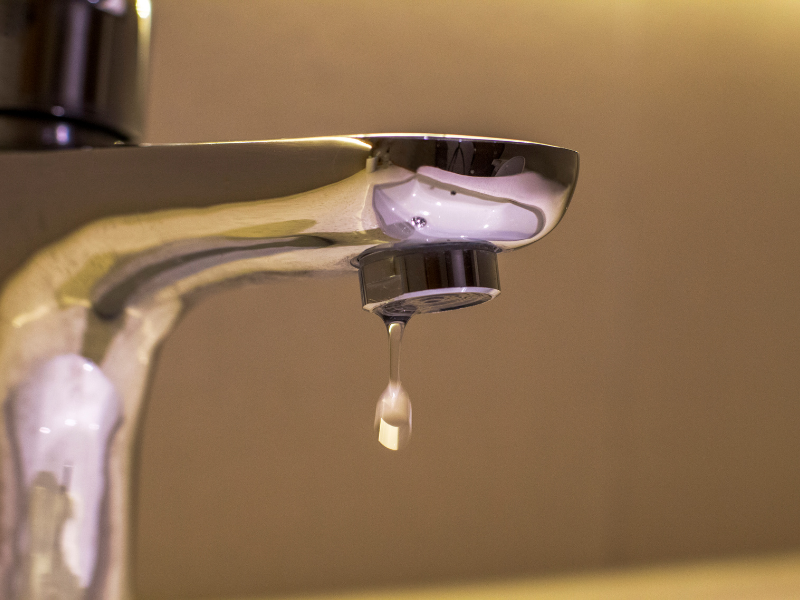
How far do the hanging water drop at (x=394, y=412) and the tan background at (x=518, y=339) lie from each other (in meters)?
0.36

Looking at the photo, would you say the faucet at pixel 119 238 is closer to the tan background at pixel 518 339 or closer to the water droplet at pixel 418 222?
the water droplet at pixel 418 222

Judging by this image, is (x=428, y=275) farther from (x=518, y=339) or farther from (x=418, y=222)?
(x=518, y=339)

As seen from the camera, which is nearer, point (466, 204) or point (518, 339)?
point (466, 204)

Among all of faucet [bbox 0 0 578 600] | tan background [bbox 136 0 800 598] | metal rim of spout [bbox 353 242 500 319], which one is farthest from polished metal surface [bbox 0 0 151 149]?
tan background [bbox 136 0 800 598]

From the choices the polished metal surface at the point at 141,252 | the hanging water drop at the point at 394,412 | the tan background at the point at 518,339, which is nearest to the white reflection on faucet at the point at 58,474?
the polished metal surface at the point at 141,252

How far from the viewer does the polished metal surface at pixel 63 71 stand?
27cm

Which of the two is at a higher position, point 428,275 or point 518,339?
point 428,275

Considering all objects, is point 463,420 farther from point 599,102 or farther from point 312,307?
point 599,102

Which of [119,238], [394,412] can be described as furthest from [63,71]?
[394,412]

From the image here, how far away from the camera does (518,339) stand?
88 centimetres

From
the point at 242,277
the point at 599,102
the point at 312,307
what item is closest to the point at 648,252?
the point at 599,102

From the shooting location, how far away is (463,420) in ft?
2.77

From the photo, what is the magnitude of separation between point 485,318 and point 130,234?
2.07ft

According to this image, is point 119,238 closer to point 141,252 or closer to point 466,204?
point 141,252
